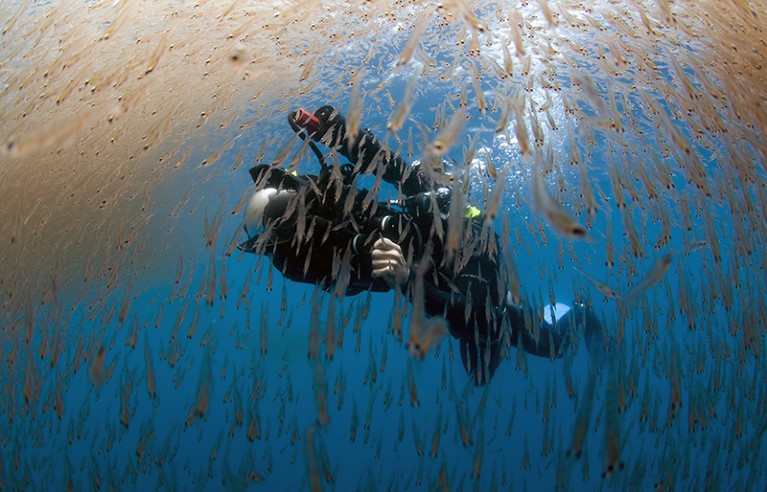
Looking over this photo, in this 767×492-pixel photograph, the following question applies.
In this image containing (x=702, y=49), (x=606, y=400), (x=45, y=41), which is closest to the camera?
(x=606, y=400)

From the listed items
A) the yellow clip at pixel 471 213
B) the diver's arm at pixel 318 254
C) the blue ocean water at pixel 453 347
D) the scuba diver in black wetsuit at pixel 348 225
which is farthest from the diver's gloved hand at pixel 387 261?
the yellow clip at pixel 471 213

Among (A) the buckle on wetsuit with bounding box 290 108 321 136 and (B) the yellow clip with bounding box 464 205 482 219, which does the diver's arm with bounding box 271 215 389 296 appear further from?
(B) the yellow clip with bounding box 464 205 482 219

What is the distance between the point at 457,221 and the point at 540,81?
5.11 m

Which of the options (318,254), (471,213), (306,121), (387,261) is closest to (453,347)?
(471,213)

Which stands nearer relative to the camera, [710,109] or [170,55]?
[710,109]

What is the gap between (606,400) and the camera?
140cm

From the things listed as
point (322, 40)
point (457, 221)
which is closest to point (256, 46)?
point (322, 40)

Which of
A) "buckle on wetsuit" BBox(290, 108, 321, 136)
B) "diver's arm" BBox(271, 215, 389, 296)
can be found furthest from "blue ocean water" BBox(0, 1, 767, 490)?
"buckle on wetsuit" BBox(290, 108, 321, 136)

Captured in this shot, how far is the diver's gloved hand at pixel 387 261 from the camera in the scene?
3953mm

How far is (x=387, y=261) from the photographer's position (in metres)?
4.00

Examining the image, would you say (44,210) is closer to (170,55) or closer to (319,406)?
(170,55)

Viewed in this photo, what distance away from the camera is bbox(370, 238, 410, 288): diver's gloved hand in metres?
3.95

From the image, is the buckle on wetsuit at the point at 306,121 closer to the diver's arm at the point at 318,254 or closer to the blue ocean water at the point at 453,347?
the blue ocean water at the point at 453,347

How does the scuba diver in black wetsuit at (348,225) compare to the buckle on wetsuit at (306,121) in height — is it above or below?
below
